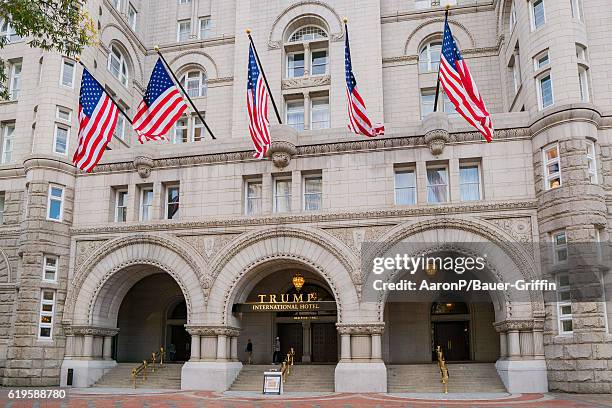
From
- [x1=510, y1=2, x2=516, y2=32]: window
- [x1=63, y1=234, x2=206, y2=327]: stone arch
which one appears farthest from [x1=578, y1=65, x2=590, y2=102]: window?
[x1=63, y1=234, x2=206, y2=327]: stone arch

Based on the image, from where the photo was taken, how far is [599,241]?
839 inches

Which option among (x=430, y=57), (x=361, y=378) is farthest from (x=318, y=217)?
(x=430, y=57)

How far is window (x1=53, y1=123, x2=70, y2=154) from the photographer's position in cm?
2745

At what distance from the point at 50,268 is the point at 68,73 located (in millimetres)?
9549

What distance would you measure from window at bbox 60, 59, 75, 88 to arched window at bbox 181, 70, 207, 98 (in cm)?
834

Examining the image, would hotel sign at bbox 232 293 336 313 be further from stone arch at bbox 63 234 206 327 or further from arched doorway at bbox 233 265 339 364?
arched doorway at bbox 233 265 339 364

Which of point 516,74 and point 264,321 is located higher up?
point 516,74

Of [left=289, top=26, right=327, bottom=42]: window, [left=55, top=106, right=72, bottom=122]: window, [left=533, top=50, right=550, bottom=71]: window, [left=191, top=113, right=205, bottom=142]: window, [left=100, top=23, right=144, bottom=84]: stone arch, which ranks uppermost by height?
→ [left=289, top=26, right=327, bottom=42]: window

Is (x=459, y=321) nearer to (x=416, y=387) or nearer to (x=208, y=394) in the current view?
(x=416, y=387)

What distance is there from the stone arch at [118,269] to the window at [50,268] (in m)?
0.90

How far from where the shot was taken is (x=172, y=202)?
27.0m

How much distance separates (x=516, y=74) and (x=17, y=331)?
2548 cm

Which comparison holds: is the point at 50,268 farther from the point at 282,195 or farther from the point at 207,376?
the point at 282,195

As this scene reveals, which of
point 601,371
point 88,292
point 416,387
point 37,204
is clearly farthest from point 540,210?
point 37,204
